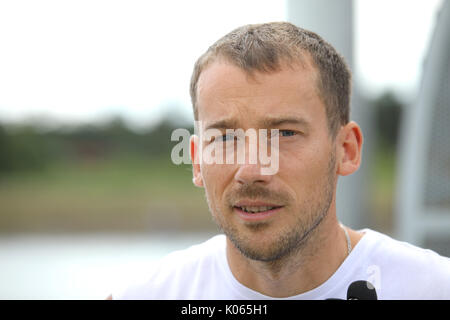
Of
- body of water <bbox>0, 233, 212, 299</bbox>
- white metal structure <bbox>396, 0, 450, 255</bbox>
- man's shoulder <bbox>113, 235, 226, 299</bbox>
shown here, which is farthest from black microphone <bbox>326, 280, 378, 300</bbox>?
body of water <bbox>0, 233, 212, 299</bbox>

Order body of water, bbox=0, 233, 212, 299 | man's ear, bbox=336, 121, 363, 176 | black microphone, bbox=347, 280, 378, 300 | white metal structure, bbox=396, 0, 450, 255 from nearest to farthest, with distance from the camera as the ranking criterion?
black microphone, bbox=347, 280, 378, 300, man's ear, bbox=336, 121, 363, 176, white metal structure, bbox=396, 0, 450, 255, body of water, bbox=0, 233, 212, 299

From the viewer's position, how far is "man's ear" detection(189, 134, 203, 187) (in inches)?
90.0

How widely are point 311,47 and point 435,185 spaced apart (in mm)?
1823

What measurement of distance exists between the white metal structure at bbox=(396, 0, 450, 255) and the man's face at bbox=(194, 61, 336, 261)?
167 cm

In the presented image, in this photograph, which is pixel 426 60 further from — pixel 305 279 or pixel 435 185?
pixel 305 279

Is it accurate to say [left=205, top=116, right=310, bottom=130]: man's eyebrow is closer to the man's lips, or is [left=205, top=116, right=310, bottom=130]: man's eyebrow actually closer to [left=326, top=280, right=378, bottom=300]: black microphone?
the man's lips

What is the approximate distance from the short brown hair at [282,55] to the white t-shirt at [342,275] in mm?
520

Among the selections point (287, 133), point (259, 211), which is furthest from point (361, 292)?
point (287, 133)

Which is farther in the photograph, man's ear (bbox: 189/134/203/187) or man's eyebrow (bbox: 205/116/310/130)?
man's ear (bbox: 189/134/203/187)

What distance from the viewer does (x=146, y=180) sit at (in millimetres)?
21578

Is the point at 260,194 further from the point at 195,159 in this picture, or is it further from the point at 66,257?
the point at 66,257

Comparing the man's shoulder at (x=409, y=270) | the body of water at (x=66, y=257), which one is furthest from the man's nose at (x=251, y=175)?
the body of water at (x=66, y=257)

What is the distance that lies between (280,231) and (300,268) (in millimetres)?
261

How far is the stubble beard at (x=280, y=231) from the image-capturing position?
1.91 meters
